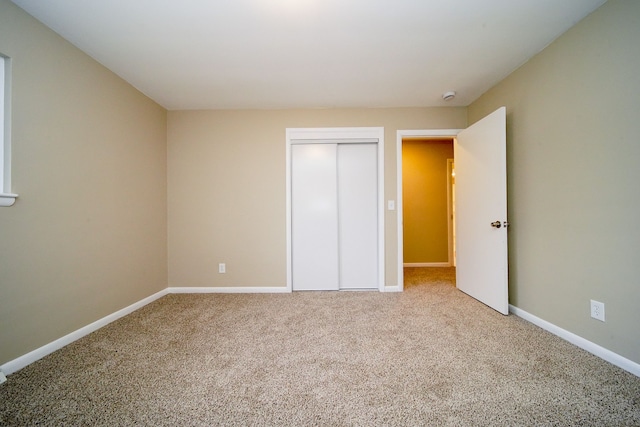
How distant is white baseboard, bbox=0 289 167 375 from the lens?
1.48 metres

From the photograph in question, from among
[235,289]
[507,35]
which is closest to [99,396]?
[235,289]

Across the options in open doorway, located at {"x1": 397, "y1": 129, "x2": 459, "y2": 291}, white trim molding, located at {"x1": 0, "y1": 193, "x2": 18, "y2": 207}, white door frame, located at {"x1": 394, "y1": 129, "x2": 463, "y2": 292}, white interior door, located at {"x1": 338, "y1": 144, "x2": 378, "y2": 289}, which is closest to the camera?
white trim molding, located at {"x1": 0, "y1": 193, "x2": 18, "y2": 207}

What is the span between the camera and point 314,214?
3.12 metres

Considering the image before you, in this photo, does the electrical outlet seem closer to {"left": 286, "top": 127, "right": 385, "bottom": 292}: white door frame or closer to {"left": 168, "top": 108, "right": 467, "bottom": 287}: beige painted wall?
{"left": 286, "top": 127, "right": 385, "bottom": 292}: white door frame

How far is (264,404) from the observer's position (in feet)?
3.98

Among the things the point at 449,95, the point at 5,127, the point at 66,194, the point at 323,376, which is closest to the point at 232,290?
the point at 66,194

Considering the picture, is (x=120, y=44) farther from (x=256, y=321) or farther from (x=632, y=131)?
(x=632, y=131)

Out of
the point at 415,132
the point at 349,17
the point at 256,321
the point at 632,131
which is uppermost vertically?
the point at 349,17

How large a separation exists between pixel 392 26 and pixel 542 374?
7.92 feet

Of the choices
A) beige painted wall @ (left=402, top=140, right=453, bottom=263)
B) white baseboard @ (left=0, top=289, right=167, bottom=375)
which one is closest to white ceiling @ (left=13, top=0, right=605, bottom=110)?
beige painted wall @ (left=402, top=140, right=453, bottom=263)

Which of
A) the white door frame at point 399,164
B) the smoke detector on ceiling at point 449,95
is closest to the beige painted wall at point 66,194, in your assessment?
the white door frame at point 399,164

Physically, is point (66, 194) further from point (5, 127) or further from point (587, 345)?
point (587, 345)

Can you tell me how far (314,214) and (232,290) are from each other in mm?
1401

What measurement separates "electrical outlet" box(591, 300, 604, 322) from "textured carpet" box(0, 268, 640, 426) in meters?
0.26
